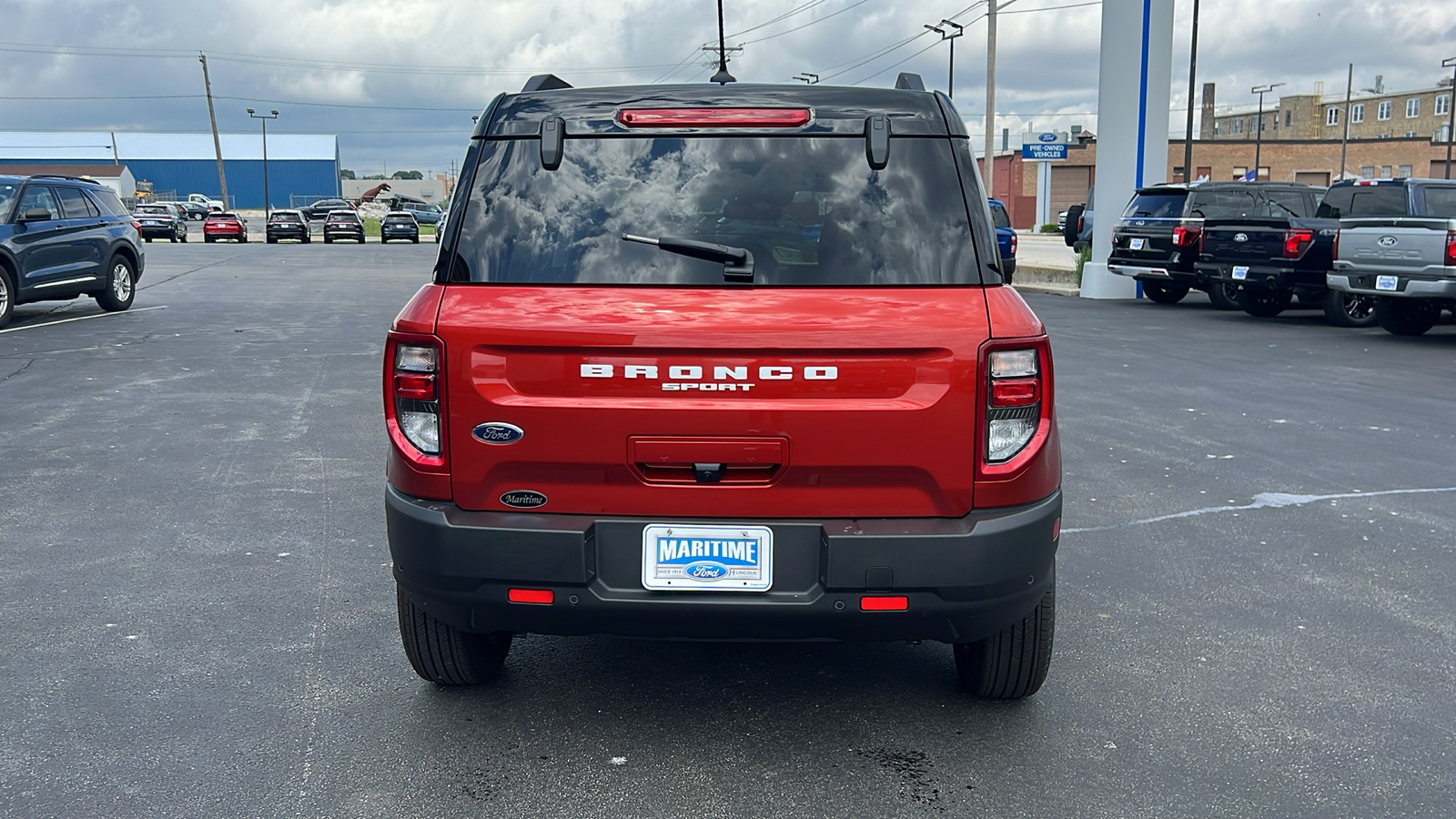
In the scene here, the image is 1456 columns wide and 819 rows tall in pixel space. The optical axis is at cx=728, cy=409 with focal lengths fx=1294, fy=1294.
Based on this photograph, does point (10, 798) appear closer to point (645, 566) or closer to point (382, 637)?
point (382, 637)

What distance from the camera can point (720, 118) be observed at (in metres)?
3.62

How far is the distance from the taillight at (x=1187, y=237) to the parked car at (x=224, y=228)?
4150 centimetres

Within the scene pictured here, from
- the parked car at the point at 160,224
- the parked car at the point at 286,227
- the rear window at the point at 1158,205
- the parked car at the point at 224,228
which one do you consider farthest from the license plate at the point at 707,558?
the parked car at the point at 160,224

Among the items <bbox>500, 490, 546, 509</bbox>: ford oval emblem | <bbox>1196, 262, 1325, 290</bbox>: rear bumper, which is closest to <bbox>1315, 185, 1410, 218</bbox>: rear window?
<bbox>1196, 262, 1325, 290</bbox>: rear bumper

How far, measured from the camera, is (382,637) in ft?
15.5

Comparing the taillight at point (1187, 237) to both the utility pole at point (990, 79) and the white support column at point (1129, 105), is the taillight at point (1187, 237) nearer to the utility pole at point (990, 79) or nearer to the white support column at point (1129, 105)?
the white support column at point (1129, 105)

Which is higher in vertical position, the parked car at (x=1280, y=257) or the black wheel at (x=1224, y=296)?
the parked car at (x=1280, y=257)

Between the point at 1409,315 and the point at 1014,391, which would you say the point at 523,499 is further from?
the point at 1409,315

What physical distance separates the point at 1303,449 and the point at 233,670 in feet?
22.1

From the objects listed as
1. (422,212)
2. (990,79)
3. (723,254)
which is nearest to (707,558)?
(723,254)

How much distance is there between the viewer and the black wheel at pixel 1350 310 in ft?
54.8

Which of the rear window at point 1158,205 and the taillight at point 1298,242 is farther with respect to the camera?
the rear window at point 1158,205

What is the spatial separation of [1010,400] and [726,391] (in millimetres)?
759

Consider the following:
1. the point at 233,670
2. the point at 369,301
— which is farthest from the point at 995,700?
the point at 369,301
